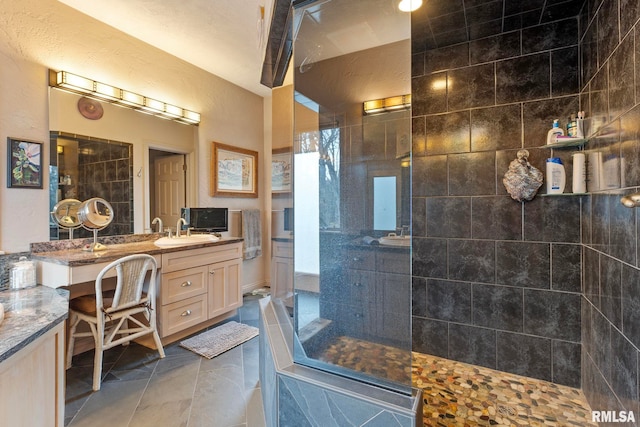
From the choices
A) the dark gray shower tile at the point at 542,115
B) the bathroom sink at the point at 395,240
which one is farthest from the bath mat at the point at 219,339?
the dark gray shower tile at the point at 542,115

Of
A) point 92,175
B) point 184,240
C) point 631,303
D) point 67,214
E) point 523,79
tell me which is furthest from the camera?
point 184,240

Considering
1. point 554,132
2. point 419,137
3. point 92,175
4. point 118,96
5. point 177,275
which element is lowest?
point 177,275

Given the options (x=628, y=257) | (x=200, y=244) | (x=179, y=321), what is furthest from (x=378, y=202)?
(x=179, y=321)

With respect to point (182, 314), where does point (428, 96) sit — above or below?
above

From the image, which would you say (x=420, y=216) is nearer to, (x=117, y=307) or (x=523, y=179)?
(x=523, y=179)

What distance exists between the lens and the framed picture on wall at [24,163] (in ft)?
6.27

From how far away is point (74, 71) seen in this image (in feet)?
7.36

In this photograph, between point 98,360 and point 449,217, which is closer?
point 98,360

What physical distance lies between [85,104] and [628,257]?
3488mm

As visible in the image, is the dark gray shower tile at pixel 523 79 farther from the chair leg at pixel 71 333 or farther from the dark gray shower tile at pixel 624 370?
the chair leg at pixel 71 333

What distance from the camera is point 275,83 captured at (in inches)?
85.0

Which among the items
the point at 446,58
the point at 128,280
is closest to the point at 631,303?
the point at 446,58

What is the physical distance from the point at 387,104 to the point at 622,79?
0.92 m

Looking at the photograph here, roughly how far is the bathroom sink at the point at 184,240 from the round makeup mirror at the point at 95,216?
431mm
